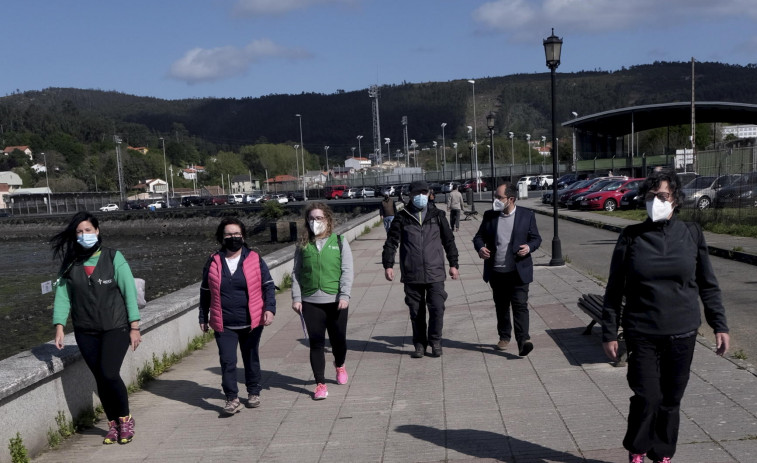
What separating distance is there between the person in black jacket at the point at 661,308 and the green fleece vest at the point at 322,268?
2903 mm

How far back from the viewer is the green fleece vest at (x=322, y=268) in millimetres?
6621

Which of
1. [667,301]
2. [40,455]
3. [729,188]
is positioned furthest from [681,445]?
[729,188]

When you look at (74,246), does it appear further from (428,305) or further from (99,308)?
(428,305)

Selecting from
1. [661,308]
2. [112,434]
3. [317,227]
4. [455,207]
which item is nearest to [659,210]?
[661,308]

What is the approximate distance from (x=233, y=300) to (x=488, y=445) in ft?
7.76

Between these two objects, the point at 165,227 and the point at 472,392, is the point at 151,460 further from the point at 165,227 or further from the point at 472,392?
the point at 165,227

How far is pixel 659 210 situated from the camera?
13.7ft

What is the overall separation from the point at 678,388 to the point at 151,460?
3.51 m

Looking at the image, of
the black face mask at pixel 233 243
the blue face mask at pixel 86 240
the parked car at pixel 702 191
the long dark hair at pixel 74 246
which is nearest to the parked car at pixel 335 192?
the parked car at pixel 702 191

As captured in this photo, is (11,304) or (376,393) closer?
(376,393)

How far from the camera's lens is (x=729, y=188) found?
878 inches

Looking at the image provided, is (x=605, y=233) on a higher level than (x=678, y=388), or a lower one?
lower

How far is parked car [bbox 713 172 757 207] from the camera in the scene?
21.0 m

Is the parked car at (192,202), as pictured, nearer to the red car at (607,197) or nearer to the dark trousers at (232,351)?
the red car at (607,197)
